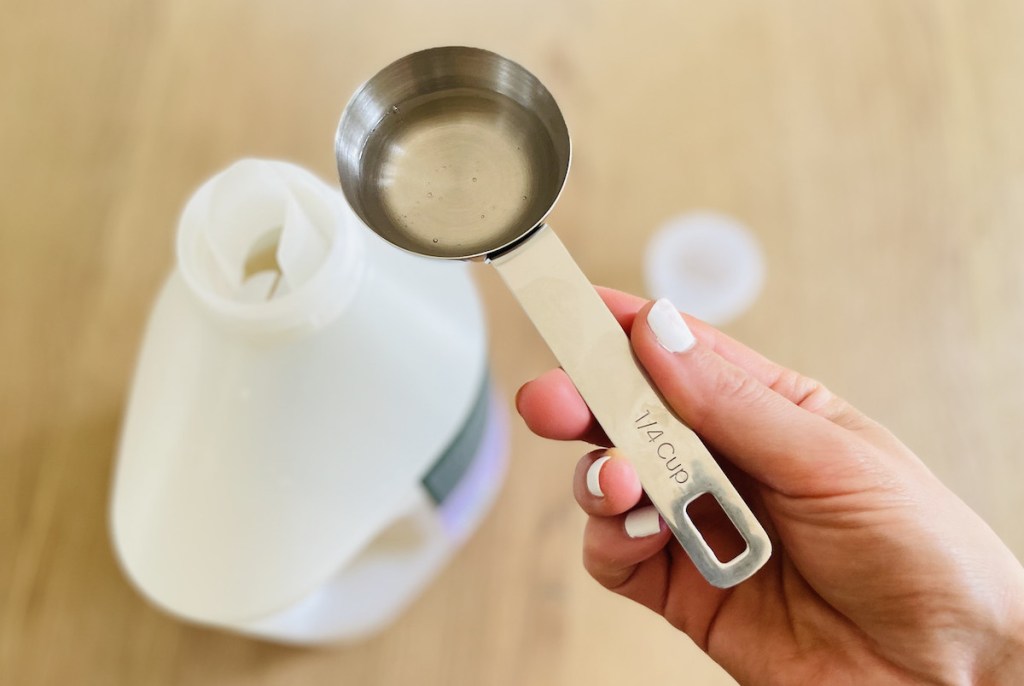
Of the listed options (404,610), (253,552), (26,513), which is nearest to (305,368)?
(253,552)

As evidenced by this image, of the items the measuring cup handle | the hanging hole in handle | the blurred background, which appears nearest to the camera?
the measuring cup handle

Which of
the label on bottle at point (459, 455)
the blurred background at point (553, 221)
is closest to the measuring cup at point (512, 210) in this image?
the label on bottle at point (459, 455)

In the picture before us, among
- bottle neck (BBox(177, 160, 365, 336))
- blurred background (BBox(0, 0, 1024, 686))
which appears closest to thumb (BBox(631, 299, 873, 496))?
bottle neck (BBox(177, 160, 365, 336))

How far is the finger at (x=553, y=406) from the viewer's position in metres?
0.44

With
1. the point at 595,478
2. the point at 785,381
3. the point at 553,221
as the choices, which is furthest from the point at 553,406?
the point at 553,221

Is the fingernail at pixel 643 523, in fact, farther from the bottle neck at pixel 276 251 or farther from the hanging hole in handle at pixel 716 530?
the bottle neck at pixel 276 251

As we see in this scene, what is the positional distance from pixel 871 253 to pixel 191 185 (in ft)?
2.16

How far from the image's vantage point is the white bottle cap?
75 cm

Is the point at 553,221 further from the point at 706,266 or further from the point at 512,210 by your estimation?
the point at 512,210

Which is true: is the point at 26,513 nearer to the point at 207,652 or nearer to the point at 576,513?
the point at 207,652

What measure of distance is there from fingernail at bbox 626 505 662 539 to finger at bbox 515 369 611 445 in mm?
60

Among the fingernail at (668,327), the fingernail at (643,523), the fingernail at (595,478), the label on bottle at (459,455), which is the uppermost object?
the fingernail at (668,327)

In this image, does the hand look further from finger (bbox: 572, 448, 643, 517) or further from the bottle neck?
the bottle neck

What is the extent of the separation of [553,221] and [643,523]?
0.38m
